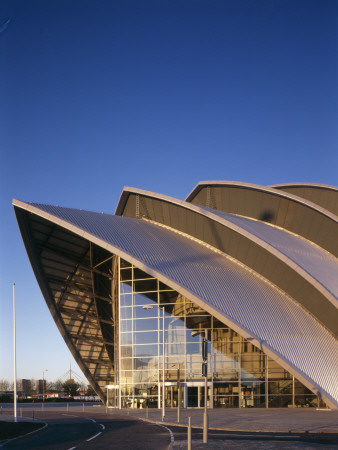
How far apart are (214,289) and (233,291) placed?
1.45 metres

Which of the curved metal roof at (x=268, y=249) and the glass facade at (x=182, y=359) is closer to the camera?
the curved metal roof at (x=268, y=249)

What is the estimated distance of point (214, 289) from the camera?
3444 centimetres

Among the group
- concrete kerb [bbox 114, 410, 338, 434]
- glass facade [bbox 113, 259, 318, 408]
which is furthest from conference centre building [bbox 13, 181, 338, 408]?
concrete kerb [bbox 114, 410, 338, 434]

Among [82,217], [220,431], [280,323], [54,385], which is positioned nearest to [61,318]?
[82,217]

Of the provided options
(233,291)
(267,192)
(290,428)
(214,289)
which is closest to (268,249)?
(233,291)

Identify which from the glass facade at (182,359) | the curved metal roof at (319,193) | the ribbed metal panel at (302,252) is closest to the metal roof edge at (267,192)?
the ribbed metal panel at (302,252)

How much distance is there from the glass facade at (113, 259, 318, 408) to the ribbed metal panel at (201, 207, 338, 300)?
6227 mm

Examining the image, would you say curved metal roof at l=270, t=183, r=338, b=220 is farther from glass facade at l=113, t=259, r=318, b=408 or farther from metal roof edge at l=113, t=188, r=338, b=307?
glass facade at l=113, t=259, r=318, b=408

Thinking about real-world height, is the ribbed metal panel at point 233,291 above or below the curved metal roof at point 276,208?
below

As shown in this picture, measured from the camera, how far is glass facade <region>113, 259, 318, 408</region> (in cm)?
3691

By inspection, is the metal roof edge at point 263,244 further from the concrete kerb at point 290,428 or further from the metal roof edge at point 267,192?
the concrete kerb at point 290,428

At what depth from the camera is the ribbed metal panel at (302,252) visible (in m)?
34.7

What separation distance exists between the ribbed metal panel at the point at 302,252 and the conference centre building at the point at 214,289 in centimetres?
15

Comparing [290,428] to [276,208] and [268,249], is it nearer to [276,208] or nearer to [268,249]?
[268,249]
